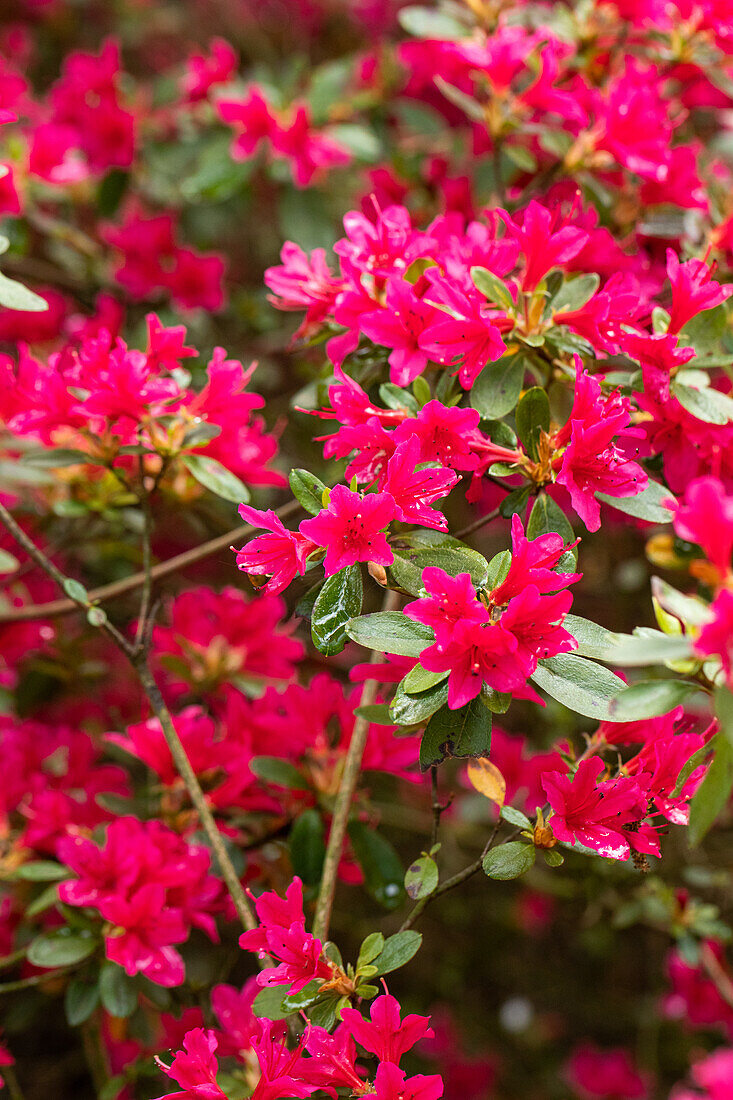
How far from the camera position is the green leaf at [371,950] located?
0.82 meters

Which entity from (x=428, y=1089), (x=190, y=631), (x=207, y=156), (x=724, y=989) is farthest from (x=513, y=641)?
(x=207, y=156)

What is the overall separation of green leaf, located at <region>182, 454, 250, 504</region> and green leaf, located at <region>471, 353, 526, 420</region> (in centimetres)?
27

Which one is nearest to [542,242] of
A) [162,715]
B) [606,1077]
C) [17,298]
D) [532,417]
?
[532,417]

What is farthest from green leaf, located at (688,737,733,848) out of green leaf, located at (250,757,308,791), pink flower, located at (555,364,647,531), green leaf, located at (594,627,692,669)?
green leaf, located at (250,757,308,791)

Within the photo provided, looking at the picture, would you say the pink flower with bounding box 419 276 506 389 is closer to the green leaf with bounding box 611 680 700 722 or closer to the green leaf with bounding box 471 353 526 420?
the green leaf with bounding box 471 353 526 420

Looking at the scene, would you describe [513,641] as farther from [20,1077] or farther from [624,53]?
[20,1077]

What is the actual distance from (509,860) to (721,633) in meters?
0.34

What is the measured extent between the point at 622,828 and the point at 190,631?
A: 65 centimetres

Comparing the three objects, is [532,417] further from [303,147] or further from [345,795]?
[303,147]

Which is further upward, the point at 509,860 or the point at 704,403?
the point at 704,403

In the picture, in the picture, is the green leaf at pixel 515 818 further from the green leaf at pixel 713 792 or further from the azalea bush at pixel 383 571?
the green leaf at pixel 713 792

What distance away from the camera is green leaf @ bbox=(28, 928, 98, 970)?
39.6 inches

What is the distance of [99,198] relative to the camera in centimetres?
178

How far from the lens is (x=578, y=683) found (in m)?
0.75
